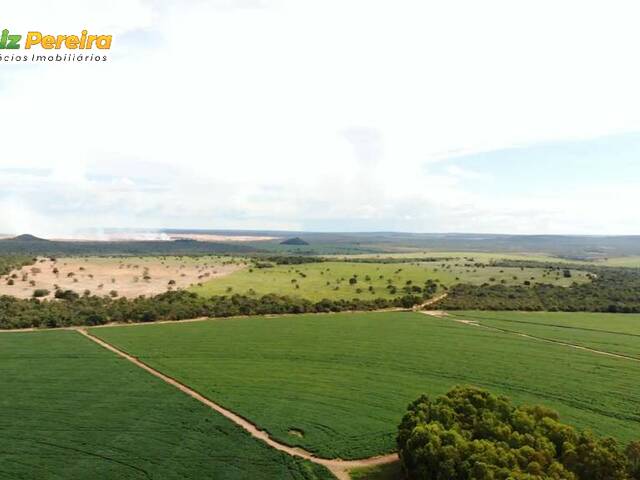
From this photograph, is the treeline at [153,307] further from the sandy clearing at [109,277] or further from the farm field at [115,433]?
the farm field at [115,433]

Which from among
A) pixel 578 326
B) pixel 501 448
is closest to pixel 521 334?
pixel 578 326

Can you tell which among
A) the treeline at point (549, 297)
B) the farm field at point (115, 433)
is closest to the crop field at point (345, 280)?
the treeline at point (549, 297)

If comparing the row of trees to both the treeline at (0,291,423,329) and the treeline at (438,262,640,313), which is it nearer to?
the treeline at (0,291,423,329)

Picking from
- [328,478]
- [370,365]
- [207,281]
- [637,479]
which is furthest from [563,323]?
[207,281]

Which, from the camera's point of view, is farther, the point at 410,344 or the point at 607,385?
the point at 410,344

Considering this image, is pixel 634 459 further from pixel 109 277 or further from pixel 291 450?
pixel 109 277

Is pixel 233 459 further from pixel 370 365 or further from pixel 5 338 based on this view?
pixel 5 338
